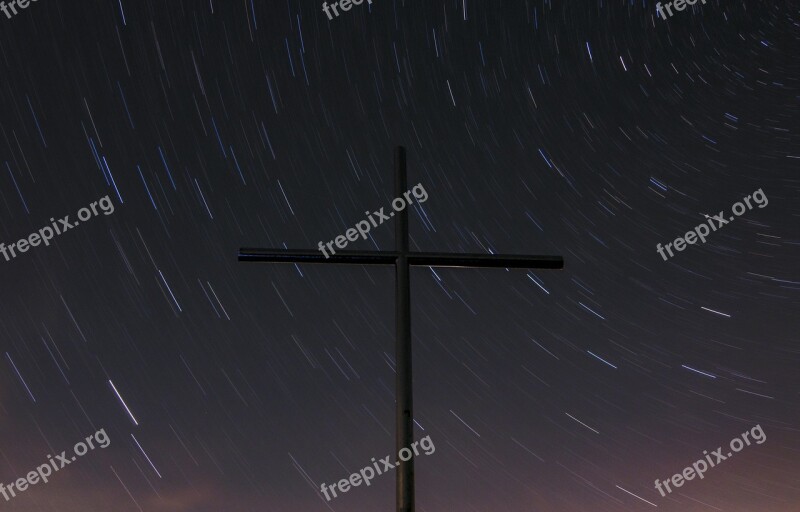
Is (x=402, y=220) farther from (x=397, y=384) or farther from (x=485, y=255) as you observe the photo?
(x=397, y=384)

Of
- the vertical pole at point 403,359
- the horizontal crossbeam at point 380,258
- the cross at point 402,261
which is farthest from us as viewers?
the horizontal crossbeam at point 380,258

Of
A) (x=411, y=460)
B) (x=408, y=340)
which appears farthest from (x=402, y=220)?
(x=411, y=460)

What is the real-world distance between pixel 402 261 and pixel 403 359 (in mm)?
661

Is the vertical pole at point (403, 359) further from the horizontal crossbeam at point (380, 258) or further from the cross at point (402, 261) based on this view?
the horizontal crossbeam at point (380, 258)

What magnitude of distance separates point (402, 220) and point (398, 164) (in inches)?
17.0

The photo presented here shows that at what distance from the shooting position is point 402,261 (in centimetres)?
505

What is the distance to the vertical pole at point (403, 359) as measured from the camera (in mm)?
4459

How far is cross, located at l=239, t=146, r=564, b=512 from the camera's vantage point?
464cm

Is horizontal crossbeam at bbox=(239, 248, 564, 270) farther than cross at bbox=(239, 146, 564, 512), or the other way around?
horizontal crossbeam at bbox=(239, 248, 564, 270)

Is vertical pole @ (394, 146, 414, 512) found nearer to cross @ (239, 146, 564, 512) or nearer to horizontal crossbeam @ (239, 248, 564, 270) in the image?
cross @ (239, 146, 564, 512)

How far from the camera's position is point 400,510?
4.46 meters

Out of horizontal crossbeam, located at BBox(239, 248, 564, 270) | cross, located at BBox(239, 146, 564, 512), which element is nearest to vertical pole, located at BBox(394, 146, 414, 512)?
cross, located at BBox(239, 146, 564, 512)

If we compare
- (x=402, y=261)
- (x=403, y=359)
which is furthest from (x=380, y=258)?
(x=403, y=359)

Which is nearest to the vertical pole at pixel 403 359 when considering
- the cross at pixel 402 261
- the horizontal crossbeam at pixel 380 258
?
the cross at pixel 402 261
